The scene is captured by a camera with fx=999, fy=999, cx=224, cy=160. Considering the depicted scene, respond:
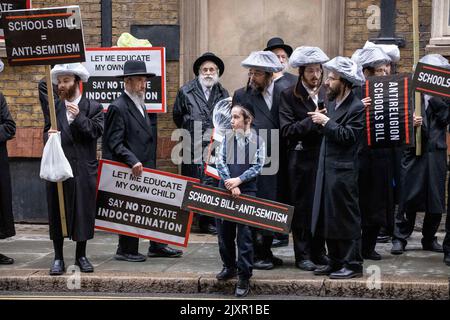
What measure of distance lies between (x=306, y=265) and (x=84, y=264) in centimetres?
196

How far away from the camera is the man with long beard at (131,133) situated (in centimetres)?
922

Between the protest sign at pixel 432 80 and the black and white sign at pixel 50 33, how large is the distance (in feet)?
9.63

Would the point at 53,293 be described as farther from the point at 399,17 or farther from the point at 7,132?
the point at 399,17

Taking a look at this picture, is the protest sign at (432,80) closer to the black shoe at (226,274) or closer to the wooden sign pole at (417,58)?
the wooden sign pole at (417,58)

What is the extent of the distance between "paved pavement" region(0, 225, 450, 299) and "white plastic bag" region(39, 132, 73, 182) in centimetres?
87

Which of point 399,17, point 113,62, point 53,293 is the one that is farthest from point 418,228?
point 53,293

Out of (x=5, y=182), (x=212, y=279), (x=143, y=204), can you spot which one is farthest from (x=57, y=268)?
(x=212, y=279)

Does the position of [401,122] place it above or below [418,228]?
above

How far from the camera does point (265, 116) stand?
29.8 feet

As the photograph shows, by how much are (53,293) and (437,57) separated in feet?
13.6

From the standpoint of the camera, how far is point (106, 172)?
9297mm

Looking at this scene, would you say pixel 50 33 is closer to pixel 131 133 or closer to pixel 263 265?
pixel 131 133

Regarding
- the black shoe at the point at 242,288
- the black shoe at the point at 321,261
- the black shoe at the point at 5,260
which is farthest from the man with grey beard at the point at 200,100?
the black shoe at the point at 242,288

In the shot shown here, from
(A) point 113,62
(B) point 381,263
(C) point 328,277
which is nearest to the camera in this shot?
(C) point 328,277
